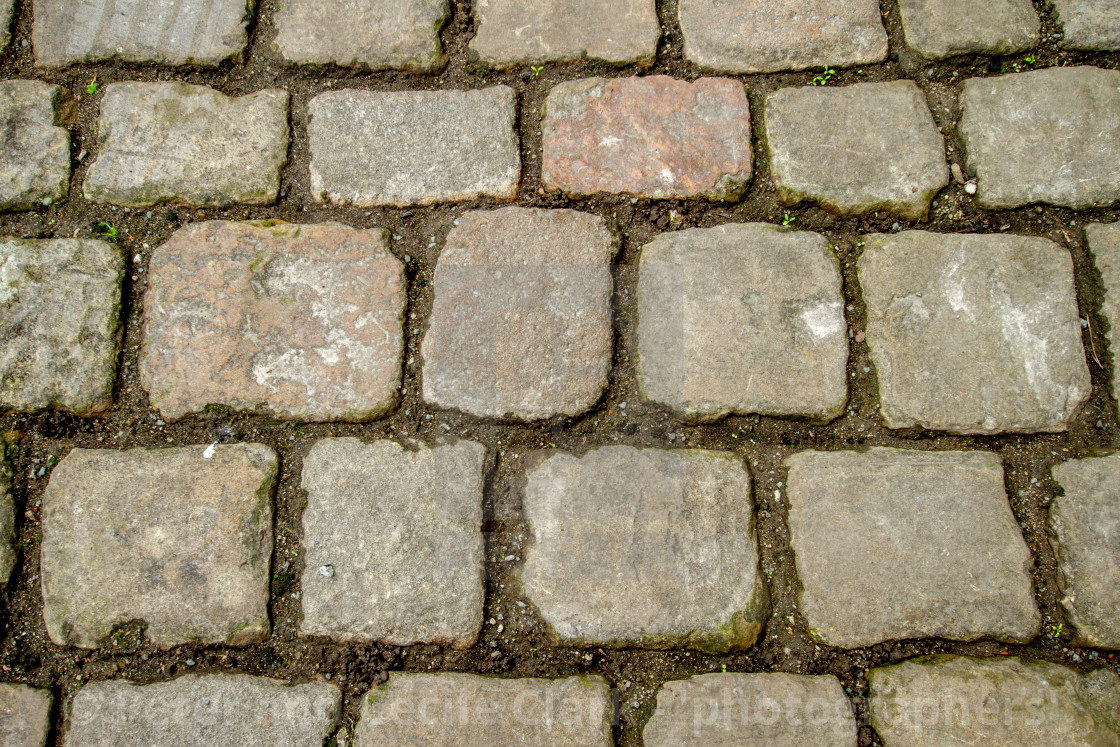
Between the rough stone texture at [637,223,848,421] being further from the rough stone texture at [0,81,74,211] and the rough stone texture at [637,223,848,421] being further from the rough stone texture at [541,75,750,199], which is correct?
the rough stone texture at [0,81,74,211]

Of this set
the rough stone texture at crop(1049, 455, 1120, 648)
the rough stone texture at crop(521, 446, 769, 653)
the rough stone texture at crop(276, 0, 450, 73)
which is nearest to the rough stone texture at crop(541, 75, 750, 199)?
the rough stone texture at crop(276, 0, 450, 73)

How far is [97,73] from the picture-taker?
69.1 inches

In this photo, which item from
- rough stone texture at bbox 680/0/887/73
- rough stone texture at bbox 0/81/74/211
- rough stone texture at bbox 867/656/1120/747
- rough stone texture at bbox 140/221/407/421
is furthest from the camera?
rough stone texture at bbox 680/0/887/73

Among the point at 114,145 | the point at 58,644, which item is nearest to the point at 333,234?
the point at 114,145

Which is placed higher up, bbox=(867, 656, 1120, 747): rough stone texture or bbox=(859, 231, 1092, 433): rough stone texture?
bbox=(859, 231, 1092, 433): rough stone texture

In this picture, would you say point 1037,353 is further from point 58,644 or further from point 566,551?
point 58,644

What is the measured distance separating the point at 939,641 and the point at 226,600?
1503mm

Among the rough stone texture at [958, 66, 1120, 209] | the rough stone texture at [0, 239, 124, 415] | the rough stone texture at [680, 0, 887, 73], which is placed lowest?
the rough stone texture at [0, 239, 124, 415]

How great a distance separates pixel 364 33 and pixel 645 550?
57.4 inches

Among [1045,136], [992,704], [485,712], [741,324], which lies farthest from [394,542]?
[1045,136]

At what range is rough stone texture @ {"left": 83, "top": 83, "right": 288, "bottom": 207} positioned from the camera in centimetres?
166

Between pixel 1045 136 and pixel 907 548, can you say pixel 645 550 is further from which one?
pixel 1045 136

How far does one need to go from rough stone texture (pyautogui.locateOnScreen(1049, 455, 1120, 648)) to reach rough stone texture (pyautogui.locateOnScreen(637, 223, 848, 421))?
20.6 inches

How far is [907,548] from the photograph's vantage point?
4.79 ft
